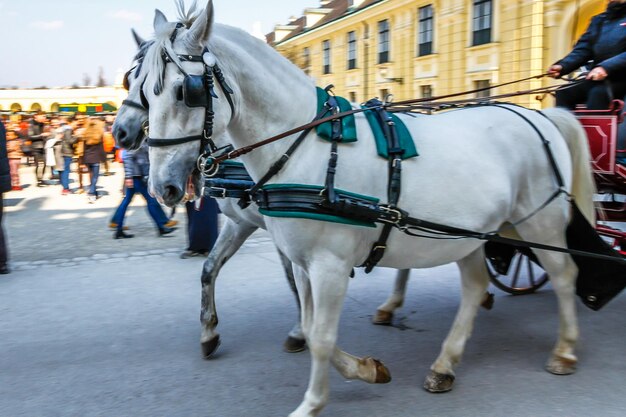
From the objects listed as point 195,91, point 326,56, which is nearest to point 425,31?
point 326,56

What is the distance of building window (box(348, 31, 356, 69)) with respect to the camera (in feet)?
91.3

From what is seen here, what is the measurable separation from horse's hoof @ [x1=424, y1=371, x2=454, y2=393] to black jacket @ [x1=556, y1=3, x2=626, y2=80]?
2455mm

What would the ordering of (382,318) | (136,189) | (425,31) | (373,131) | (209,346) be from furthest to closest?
(425,31)
(136,189)
(382,318)
(209,346)
(373,131)

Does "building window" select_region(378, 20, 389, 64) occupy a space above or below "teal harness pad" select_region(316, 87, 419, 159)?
above

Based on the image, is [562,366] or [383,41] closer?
[562,366]

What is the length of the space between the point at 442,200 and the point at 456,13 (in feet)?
60.5

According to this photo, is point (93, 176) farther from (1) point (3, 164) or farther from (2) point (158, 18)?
(2) point (158, 18)

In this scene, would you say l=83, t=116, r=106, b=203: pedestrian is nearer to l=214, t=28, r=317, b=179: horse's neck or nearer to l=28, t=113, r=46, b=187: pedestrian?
l=28, t=113, r=46, b=187: pedestrian

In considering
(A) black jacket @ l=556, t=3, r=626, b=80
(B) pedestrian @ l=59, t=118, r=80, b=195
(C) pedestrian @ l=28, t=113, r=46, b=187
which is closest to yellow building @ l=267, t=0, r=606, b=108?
(B) pedestrian @ l=59, t=118, r=80, b=195

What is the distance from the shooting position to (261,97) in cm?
288

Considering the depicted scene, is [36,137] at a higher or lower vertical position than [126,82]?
lower

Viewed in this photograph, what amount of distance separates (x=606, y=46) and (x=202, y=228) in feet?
15.3

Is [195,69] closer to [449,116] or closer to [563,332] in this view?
[449,116]

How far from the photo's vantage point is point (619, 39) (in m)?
4.37
